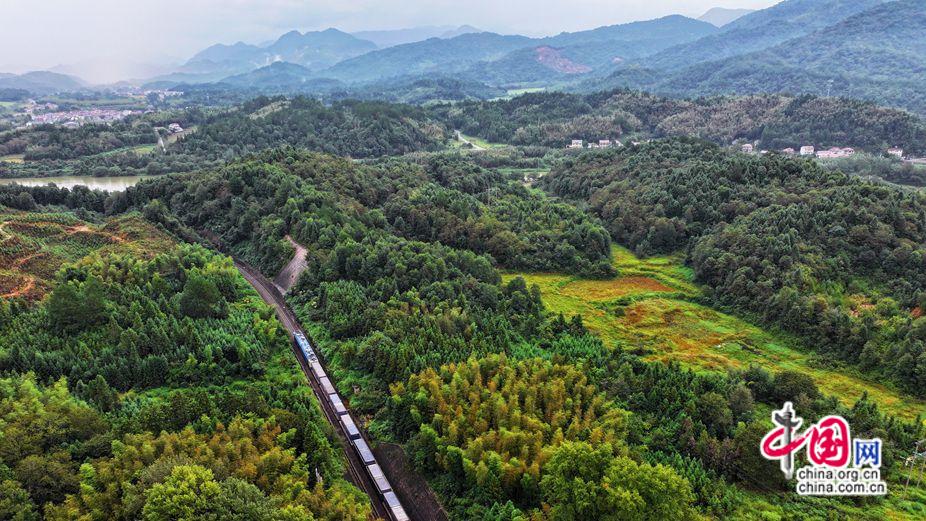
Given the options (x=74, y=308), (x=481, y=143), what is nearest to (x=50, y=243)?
(x=74, y=308)

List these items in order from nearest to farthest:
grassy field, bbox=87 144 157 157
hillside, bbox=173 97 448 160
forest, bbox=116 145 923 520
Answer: forest, bbox=116 145 923 520 → grassy field, bbox=87 144 157 157 → hillside, bbox=173 97 448 160

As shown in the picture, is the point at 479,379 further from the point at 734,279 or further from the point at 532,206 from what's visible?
the point at 532,206

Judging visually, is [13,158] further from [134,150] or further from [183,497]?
[183,497]

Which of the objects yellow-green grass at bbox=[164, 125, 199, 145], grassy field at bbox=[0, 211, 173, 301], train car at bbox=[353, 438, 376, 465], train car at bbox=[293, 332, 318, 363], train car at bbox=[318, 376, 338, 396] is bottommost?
train car at bbox=[353, 438, 376, 465]

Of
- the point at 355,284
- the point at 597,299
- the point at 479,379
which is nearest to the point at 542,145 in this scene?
the point at 597,299

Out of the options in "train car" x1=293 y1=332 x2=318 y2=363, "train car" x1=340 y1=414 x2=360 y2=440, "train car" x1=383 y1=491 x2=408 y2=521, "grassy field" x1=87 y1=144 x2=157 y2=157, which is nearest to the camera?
"train car" x1=383 y1=491 x2=408 y2=521

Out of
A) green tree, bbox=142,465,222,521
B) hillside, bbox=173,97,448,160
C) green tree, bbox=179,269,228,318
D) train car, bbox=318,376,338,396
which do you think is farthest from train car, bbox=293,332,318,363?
hillside, bbox=173,97,448,160

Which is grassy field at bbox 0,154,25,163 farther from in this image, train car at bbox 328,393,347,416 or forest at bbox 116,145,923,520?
train car at bbox 328,393,347,416
